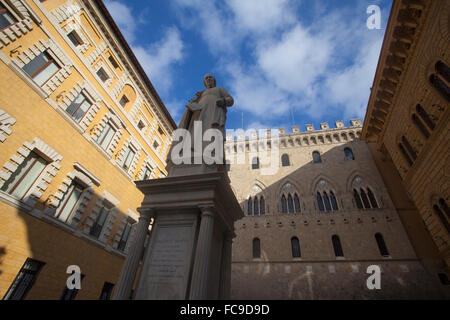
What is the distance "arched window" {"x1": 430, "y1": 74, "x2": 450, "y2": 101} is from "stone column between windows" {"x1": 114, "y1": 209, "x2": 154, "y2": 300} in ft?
47.5

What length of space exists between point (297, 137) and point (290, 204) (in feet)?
28.3

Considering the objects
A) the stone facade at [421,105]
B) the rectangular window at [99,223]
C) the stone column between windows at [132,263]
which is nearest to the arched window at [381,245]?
the stone facade at [421,105]

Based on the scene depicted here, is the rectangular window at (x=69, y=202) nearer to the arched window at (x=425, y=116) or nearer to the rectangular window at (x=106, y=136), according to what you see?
the rectangular window at (x=106, y=136)

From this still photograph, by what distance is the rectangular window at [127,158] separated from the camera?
15509 mm

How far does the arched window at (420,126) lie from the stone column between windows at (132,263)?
1536 centimetres

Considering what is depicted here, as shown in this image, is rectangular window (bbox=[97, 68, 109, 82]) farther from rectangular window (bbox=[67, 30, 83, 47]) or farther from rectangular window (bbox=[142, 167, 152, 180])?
rectangular window (bbox=[142, 167, 152, 180])

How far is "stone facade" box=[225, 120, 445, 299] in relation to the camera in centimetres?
1712

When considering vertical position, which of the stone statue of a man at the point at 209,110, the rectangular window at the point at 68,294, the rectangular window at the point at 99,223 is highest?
the stone statue of a man at the point at 209,110

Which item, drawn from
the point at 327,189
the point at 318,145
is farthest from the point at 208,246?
the point at 318,145

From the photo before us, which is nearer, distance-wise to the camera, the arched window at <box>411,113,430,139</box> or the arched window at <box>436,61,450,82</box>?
the arched window at <box>436,61,450,82</box>

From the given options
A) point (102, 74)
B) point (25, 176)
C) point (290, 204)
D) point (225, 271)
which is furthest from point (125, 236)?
point (290, 204)

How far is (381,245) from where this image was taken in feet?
60.8

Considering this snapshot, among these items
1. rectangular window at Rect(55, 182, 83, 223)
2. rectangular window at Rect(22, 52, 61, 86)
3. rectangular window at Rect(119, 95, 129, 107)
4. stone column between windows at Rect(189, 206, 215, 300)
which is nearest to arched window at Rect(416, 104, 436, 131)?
stone column between windows at Rect(189, 206, 215, 300)
